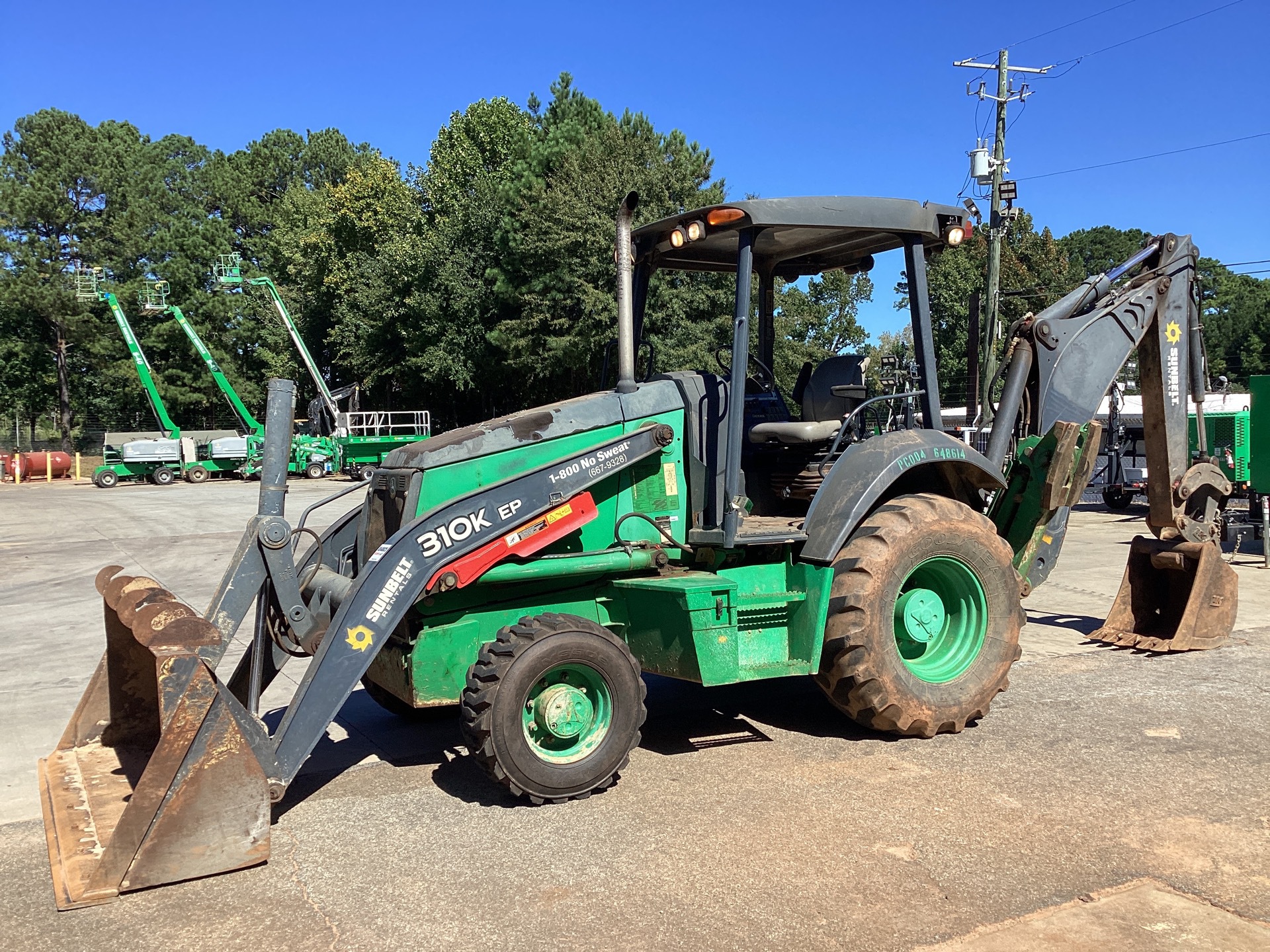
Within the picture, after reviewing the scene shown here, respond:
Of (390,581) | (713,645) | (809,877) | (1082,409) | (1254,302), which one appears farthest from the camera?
(1254,302)

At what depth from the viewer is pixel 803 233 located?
Result: 649cm

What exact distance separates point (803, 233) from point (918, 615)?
241cm

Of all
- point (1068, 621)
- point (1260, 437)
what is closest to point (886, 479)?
point (1068, 621)

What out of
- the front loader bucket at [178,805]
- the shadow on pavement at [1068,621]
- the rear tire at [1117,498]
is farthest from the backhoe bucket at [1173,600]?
the rear tire at [1117,498]

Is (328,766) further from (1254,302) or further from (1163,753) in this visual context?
(1254,302)

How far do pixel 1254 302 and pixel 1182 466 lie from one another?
247 feet

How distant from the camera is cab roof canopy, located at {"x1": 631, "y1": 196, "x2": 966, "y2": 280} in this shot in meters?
6.05

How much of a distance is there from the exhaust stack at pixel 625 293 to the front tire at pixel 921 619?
161 cm

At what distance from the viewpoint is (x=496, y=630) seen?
18.6 feet

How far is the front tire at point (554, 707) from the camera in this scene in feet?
16.6

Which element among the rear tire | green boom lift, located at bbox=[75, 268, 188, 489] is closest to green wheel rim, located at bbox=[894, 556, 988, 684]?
the rear tire

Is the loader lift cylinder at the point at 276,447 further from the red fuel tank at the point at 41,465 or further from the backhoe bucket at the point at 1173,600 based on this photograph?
the red fuel tank at the point at 41,465

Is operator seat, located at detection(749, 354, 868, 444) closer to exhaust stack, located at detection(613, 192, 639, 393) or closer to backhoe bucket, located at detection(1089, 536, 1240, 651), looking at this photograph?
exhaust stack, located at detection(613, 192, 639, 393)

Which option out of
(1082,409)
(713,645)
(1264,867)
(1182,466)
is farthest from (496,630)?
(1182,466)
